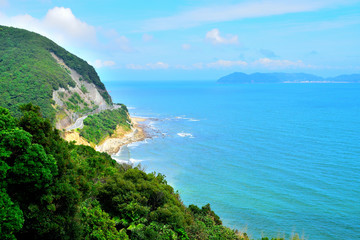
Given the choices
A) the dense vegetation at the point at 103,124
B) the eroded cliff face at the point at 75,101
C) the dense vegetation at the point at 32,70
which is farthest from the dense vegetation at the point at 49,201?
the eroded cliff face at the point at 75,101

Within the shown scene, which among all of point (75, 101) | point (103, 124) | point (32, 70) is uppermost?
point (32, 70)

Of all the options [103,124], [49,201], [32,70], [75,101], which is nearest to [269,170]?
[103,124]

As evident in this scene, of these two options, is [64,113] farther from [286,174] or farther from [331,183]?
[331,183]

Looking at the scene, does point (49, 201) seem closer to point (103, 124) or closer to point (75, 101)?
point (103, 124)

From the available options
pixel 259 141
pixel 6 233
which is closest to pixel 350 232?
pixel 6 233

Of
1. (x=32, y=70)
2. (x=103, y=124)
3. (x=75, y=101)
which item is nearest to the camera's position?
(x=32, y=70)

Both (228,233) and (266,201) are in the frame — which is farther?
(266,201)
